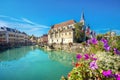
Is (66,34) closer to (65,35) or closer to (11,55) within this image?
(65,35)

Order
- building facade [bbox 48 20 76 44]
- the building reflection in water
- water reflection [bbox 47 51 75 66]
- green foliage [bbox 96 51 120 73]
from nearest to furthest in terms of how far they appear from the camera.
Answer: green foliage [bbox 96 51 120 73]
water reflection [bbox 47 51 75 66]
the building reflection in water
building facade [bbox 48 20 76 44]

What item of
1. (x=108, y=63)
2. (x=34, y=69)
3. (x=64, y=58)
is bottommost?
(x=34, y=69)

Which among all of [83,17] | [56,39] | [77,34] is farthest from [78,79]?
[83,17]

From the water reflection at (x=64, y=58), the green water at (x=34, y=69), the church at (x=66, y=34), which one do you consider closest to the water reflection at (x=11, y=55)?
the green water at (x=34, y=69)

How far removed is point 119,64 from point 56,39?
60383mm

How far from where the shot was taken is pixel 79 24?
179ft

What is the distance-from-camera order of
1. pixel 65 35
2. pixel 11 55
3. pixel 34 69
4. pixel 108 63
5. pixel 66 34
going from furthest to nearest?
pixel 65 35, pixel 66 34, pixel 11 55, pixel 34 69, pixel 108 63

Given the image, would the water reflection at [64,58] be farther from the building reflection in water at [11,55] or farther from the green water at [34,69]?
the building reflection in water at [11,55]

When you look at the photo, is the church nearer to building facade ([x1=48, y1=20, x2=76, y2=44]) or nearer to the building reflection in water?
building facade ([x1=48, y1=20, x2=76, y2=44])

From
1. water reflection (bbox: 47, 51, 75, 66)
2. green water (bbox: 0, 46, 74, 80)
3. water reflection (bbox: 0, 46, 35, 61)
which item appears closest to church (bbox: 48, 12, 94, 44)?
water reflection (bbox: 47, 51, 75, 66)

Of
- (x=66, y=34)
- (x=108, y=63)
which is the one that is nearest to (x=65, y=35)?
(x=66, y=34)

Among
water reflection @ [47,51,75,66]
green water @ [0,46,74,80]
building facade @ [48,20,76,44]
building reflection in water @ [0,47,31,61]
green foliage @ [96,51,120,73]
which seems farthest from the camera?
building facade @ [48,20,76,44]

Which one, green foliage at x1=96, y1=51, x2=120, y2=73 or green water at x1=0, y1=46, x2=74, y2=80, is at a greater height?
green foliage at x1=96, y1=51, x2=120, y2=73

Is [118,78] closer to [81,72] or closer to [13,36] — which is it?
[81,72]
